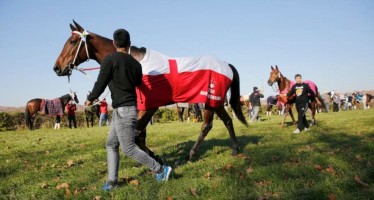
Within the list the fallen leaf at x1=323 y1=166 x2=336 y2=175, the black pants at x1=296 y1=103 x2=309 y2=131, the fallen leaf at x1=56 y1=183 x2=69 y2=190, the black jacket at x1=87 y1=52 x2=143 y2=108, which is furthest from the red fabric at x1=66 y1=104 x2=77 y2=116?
the fallen leaf at x1=323 y1=166 x2=336 y2=175

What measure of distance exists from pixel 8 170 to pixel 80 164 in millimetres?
1339

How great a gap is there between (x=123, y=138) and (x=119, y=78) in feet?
2.63

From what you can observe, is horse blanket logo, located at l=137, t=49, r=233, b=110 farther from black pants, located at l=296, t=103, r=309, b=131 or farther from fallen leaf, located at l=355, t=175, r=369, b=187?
black pants, located at l=296, t=103, r=309, b=131

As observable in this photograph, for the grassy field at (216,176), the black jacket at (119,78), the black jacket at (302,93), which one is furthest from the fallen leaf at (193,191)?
the black jacket at (302,93)

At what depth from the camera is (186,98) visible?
6.27 meters

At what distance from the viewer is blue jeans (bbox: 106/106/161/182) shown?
4445 millimetres

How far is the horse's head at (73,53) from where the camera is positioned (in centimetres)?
620

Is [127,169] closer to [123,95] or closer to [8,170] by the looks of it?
[123,95]

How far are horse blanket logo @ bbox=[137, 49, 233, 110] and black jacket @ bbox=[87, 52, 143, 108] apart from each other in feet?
3.55

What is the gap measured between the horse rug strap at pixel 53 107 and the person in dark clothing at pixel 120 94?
20285mm

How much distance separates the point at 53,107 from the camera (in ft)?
Answer: 76.6

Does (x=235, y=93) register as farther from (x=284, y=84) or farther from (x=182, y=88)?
(x=284, y=84)

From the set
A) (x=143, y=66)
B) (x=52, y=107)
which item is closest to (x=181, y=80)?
(x=143, y=66)

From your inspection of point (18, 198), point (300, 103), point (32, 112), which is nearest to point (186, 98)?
point (18, 198)
